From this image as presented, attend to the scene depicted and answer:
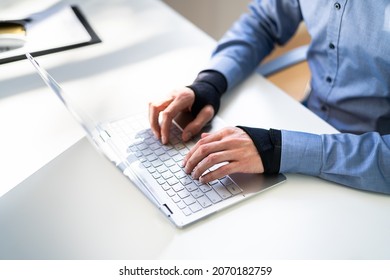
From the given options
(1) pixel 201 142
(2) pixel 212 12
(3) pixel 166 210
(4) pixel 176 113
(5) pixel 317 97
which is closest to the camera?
(3) pixel 166 210

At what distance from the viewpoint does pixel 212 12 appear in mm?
2234

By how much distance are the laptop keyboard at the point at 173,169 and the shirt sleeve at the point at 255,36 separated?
0.93 ft

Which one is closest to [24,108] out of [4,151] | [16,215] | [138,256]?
[4,151]

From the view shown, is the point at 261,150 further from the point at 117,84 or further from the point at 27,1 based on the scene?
the point at 27,1

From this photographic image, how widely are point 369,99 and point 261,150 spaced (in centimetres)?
39

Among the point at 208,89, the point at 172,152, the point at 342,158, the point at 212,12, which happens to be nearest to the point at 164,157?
the point at 172,152

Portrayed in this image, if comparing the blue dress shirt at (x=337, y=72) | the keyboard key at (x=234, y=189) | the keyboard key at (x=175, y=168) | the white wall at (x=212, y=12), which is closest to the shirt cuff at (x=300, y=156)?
the blue dress shirt at (x=337, y=72)

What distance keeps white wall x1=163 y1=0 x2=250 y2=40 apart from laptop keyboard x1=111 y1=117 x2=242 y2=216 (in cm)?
119

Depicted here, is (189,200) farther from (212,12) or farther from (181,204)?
(212,12)

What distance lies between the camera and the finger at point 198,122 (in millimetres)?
1026

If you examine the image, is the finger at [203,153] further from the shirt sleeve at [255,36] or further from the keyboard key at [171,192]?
the shirt sleeve at [255,36]

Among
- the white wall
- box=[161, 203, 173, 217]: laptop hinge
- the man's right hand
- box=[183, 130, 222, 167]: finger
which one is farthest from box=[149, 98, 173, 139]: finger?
the white wall

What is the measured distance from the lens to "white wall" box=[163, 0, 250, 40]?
7.02ft

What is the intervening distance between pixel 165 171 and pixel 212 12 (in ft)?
4.79
